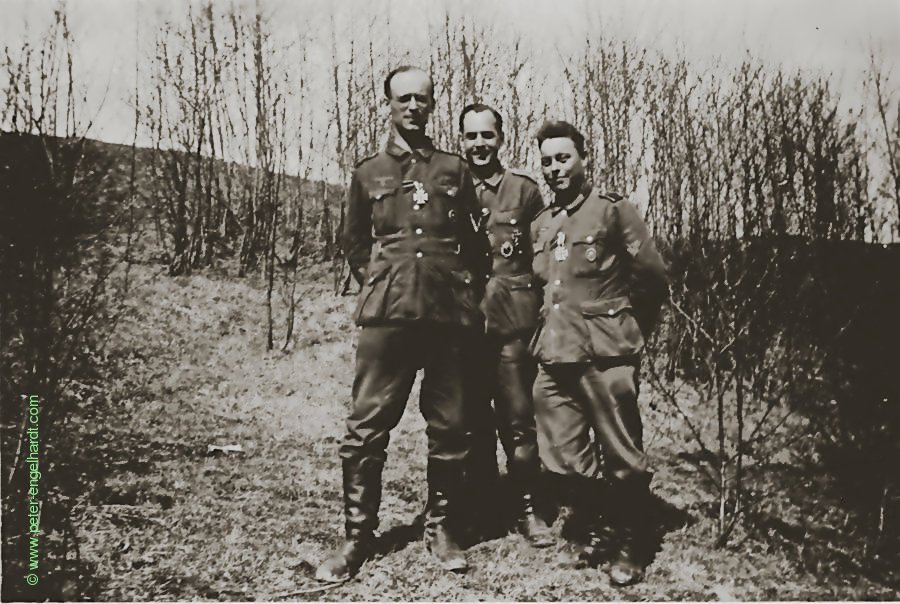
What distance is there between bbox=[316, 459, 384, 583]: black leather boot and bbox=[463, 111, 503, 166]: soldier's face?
1729mm

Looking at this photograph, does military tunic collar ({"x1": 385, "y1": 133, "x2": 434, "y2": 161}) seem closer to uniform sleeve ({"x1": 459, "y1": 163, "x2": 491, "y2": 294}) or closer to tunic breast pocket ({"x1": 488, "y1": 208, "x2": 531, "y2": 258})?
uniform sleeve ({"x1": 459, "y1": 163, "x2": 491, "y2": 294})

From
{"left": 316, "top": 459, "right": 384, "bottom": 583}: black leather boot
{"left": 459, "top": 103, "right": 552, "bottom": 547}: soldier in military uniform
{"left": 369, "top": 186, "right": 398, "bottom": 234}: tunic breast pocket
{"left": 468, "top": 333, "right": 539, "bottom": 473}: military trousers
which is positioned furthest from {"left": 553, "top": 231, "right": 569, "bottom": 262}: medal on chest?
{"left": 316, "top": 459, "right": 384, "bottom": 583}: black leather boot

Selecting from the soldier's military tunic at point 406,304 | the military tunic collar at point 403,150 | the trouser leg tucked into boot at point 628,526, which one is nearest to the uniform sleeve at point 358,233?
the soldier's military tunic at point 406,304

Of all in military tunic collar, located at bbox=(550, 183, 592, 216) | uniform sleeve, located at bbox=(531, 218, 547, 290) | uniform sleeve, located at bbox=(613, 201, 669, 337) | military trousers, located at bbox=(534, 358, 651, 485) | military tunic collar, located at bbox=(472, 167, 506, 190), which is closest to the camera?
military trousers, located at bbox=(534, 358, 651, 485)

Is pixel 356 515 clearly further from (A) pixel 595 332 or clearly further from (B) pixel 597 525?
(A) pixel 595 332

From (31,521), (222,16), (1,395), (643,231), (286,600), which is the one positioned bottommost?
(286,600)

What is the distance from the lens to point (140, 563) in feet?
10.9

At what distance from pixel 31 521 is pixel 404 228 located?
239 centimetres

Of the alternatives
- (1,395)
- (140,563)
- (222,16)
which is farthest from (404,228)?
(222,16)

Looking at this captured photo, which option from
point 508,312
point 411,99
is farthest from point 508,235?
point 411,99

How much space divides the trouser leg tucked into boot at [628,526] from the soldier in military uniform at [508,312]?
1.66 feet

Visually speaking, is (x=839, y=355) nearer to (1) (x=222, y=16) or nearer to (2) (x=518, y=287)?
(2) (x=518, y=287)

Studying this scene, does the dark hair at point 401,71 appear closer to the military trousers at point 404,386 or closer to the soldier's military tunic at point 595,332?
the soldier's military tunic at point 595,332

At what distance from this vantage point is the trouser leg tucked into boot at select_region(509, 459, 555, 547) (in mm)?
Result: 3652
